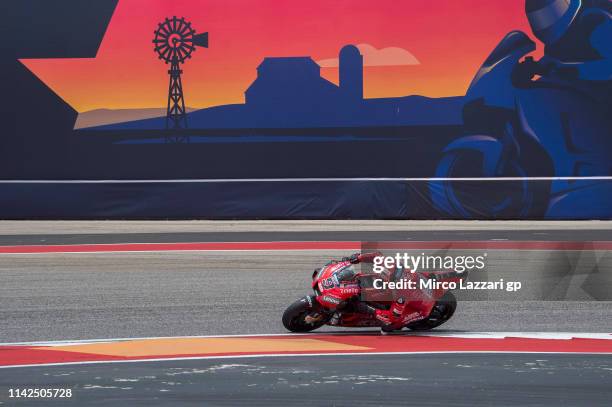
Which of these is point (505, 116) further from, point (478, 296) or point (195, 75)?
point (478, 296)

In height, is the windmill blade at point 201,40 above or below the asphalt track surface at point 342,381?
above

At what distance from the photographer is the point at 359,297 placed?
9.54 meters

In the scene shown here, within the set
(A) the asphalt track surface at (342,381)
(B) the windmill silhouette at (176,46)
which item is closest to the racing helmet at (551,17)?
(B) the windmill silhouette at (176,46)

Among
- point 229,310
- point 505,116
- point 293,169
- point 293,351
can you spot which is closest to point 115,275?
point 229,310

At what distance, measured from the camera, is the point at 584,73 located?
25.6 m

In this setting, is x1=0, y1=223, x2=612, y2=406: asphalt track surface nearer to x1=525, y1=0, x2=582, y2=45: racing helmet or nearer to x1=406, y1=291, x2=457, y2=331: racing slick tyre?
x1=406, y1=291, x2=457, y2=331: racing slick tyre

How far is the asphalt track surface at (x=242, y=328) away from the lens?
693 cm

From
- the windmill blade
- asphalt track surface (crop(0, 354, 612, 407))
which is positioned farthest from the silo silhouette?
asphalt track surface (crop(0, 354, 612, 407))

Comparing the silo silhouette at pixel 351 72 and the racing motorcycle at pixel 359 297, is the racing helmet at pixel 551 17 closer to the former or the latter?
the silo silhouette at pixel 351 72

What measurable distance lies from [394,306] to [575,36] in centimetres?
1779

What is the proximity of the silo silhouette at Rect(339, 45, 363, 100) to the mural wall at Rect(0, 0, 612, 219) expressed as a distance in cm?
3

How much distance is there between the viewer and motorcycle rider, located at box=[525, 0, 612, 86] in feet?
83.8

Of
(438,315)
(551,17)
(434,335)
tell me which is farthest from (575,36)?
(434,335)

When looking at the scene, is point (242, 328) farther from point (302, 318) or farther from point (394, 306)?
point (394, 306)
